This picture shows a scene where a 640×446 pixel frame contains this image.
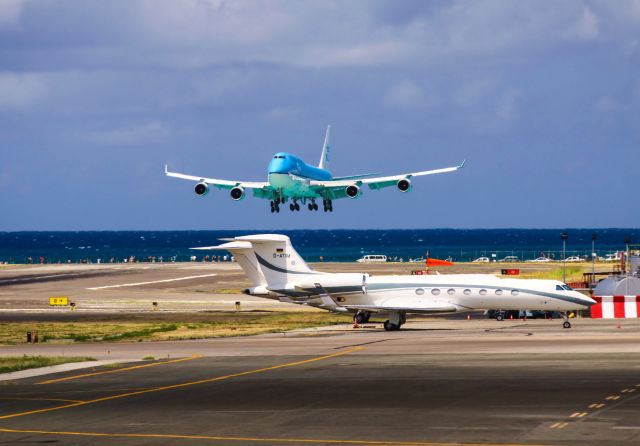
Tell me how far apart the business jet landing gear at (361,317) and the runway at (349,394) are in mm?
10437

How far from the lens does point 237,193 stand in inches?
3509

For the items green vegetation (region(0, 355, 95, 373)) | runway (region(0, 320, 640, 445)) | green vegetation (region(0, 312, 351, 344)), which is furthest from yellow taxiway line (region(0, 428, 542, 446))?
green vegetation (region(0, 312, 351, 344))

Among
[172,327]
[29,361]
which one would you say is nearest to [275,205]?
[172,327]

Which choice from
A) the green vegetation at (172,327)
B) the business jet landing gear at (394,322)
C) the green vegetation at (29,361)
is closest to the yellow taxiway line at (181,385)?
the green vegetation at (29,361)

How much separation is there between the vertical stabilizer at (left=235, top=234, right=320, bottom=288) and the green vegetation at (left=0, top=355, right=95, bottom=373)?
15.9 meters

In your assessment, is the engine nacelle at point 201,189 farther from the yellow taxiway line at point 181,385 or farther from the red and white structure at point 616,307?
the yellow taxiway line at point 181,385

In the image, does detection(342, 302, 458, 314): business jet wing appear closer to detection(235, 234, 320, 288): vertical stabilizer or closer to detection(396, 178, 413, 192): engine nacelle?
detection(235, 234, 320, 288): vertical stabilizer

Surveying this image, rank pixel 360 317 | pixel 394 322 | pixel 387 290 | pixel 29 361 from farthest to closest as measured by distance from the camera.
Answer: pixel 360 317 < pixel 387 290 < pixel 394 322 < pixel 29 361

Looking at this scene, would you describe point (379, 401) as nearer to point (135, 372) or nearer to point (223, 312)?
point (135, 372)

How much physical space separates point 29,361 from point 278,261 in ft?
60.6

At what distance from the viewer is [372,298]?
189ft

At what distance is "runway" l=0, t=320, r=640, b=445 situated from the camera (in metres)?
24.9

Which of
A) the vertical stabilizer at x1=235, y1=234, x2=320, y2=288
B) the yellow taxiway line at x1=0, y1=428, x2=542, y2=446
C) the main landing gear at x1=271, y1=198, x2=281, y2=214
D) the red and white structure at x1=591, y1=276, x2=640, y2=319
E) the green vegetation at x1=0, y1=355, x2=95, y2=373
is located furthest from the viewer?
the main landing gear at x1=271, y1=198, x2=281, y2=214

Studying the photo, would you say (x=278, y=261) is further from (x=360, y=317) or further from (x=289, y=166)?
(x=289, y=166)
